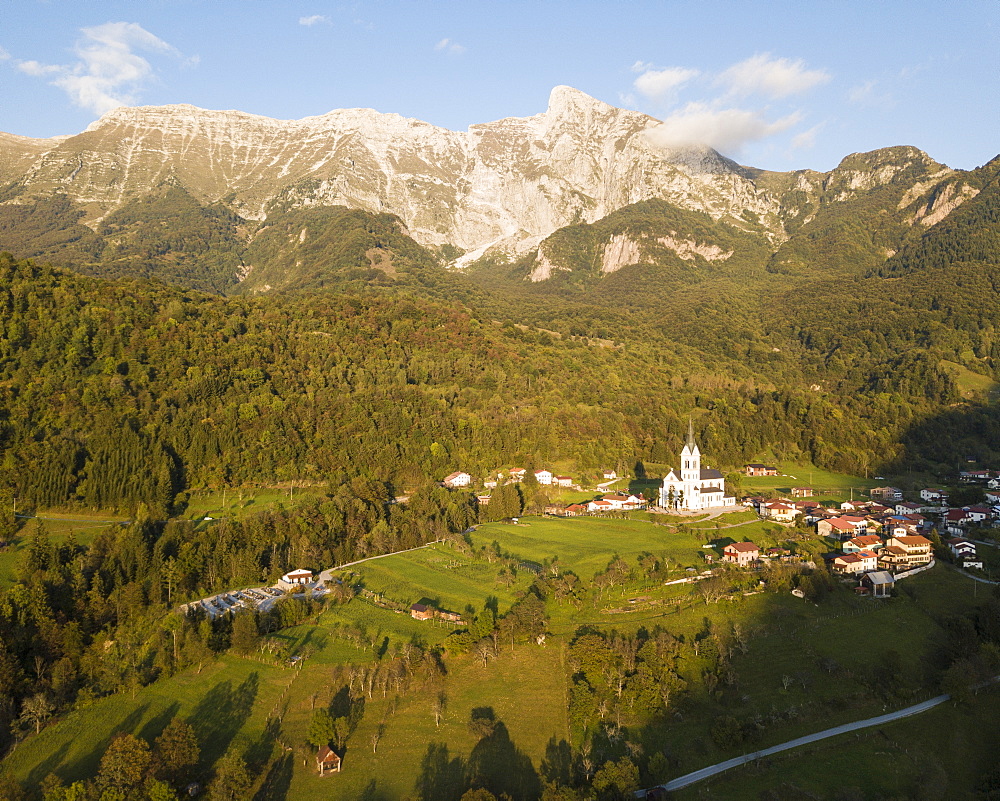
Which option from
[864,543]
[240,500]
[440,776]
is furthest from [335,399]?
[440,776]

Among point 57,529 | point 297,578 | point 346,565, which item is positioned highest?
point 57,529

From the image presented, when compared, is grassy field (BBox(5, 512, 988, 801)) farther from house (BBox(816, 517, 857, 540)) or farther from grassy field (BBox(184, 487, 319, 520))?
grassy field (BBox(184, 487, 319, 520))

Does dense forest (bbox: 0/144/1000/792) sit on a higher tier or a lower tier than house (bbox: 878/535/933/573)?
higher

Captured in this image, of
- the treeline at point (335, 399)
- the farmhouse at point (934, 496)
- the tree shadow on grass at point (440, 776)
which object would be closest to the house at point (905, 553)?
the farmhouse at point (934, 496)

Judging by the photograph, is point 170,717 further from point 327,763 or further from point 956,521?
point 956,521

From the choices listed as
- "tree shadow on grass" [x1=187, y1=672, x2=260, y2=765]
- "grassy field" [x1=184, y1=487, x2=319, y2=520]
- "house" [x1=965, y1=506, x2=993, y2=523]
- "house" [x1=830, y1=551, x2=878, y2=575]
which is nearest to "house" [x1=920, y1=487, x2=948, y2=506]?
"house" [x1=965, y1=506, x2=993, y2=523]
